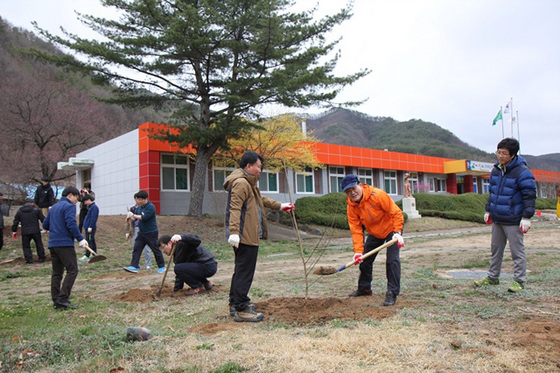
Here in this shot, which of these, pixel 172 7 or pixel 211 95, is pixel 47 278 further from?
pixel 172 7

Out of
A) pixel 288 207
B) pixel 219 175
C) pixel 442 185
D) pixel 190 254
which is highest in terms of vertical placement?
pixel 219 175

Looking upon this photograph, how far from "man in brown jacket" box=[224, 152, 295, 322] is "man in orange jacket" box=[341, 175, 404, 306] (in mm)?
1077

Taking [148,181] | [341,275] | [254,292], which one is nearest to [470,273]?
[341,275]

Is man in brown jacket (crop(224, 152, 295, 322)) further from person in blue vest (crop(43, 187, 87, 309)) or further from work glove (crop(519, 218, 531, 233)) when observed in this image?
work glove (crop(519, 218, 531, 233))

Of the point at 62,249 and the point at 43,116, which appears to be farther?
the point at 43,116

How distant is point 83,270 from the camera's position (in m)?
10.6

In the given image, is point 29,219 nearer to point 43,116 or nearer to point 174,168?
point 174,168

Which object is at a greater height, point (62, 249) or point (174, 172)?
point (174, 172)

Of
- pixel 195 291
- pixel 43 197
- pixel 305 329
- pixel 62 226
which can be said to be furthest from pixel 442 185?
pixel 305 329

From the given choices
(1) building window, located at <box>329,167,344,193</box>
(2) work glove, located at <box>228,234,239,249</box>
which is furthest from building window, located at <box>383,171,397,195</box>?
(2) work glove, located at <box>228,234,239,249</box>

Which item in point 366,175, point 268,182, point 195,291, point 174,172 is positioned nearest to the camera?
point 195,291

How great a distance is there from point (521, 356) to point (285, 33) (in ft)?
58.7

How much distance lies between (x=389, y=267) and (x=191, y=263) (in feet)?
9.46

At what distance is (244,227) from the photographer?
4711mm
